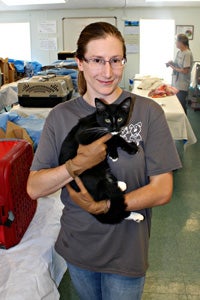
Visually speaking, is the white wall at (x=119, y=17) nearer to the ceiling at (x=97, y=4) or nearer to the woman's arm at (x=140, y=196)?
the ceiling at (x=97, y=4)

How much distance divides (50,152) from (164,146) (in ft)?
1.16

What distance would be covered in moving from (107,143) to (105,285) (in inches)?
18.8

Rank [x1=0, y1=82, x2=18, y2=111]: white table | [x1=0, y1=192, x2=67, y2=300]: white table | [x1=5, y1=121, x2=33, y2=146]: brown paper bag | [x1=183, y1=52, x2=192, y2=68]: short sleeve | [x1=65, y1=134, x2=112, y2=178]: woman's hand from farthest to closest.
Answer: [x1=183, y1=52, x2=192, y2=68]: short sleeve
[x1=0, y1=82, x2=18, y2=111]: white table
[x1=5, y1=121, x2=33, y2=146]: brown paper bag
[x1=0, y1=192, x2=67, y2=300]: white table
[x1=65, y1=134, x2=112, y2=178]: woman's hand

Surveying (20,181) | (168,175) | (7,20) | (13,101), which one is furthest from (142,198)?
(7,20)

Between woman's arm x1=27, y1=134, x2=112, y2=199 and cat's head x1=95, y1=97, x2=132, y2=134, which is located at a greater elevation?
cat's head x1=95, y1=97, x2=132, y2=134

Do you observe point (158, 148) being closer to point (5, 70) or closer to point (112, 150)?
point (112, 150)

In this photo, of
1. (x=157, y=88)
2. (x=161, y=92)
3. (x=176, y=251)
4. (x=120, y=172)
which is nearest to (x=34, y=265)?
(x=120, y=172)

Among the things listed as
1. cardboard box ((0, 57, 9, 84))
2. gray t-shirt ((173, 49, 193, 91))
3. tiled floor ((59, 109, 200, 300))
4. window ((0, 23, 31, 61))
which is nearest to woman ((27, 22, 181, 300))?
tiled floor ((59, 109, 200, 300))

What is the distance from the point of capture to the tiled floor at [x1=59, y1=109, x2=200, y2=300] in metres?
1.88

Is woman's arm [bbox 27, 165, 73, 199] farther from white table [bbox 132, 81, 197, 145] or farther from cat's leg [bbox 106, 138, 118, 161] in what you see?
white table [bbox 132, 81, 197, 145]

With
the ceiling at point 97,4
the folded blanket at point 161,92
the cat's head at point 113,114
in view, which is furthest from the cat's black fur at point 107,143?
the ceiling at point 97,4

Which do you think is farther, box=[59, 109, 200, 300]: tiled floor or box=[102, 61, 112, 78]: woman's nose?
box=[59, 109, 200, 300]: tiled floor

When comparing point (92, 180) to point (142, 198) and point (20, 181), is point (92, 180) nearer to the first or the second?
point (142, 198)

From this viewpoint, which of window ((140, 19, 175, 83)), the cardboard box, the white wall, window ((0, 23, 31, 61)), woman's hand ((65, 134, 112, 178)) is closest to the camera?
woman's hand ((65, 134, 112, 178))
